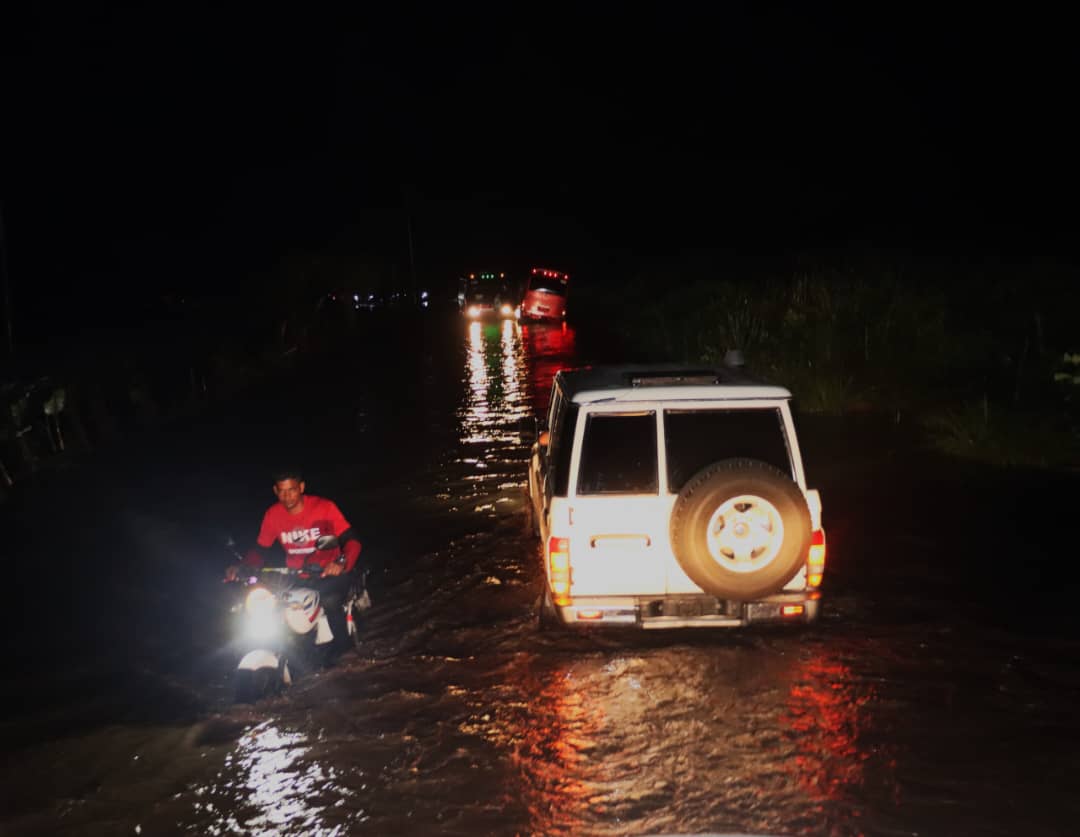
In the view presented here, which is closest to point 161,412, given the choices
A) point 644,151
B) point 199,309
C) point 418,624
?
point 418,624

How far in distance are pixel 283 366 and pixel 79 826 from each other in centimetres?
2694

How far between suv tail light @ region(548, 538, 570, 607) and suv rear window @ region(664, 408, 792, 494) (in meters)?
0.77

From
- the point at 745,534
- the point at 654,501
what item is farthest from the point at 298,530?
the point at 745,534

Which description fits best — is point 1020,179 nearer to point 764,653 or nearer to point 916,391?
point 916,391

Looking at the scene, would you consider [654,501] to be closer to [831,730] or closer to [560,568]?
[560,568]

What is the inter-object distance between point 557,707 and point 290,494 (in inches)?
91.7

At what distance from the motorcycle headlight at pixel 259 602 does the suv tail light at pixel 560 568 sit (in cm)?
175

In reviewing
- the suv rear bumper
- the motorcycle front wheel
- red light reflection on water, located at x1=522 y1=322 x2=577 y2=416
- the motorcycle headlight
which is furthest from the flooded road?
red light reflection on water, located at x1=522 y1=322 x2=577 y2=416

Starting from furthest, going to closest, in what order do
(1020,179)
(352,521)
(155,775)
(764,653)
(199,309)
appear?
(199,309)
(1020,179)
(352,521)
(764,653)
(155,775)

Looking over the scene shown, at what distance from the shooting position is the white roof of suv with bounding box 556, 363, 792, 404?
6.84 meters

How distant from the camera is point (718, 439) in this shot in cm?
698

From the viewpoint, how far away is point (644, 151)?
105625 mm

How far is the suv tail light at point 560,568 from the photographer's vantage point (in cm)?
689

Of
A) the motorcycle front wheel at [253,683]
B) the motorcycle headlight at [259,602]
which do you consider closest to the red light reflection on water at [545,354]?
the motorcycle headlight at [259,602]
